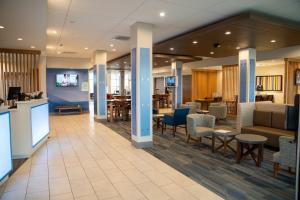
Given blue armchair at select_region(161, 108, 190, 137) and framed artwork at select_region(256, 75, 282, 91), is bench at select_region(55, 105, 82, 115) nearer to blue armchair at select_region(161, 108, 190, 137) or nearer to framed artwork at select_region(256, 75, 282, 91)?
blue armchair at select_region(161, 108, 190, 137)

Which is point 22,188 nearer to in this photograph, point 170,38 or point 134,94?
point 134,94

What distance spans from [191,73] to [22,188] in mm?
13172

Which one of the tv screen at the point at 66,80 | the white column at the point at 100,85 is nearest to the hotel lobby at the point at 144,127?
the white column at the point at 100,85

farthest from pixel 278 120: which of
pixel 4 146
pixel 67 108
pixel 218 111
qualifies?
pixel 67 108

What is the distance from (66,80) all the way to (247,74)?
31.1 feet

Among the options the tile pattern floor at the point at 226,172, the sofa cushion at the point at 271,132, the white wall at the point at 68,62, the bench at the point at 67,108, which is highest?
the white wall at the point at 68,62

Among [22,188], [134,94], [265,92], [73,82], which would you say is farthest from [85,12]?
[265,92]

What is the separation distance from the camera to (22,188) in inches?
128

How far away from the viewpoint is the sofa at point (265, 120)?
5.24m

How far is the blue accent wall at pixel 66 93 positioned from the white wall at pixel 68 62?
0.23m

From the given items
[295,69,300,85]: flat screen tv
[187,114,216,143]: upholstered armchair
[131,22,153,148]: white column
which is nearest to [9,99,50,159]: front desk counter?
[131,22,153,148]: white column

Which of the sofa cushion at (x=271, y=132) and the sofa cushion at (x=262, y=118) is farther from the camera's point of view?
the sofa cushion at (x=262, y=118)

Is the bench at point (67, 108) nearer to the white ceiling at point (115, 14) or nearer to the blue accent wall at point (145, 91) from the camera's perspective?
the white ceiling at point (115, 14)

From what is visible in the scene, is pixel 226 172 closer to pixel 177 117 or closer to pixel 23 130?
pixel 177 117
